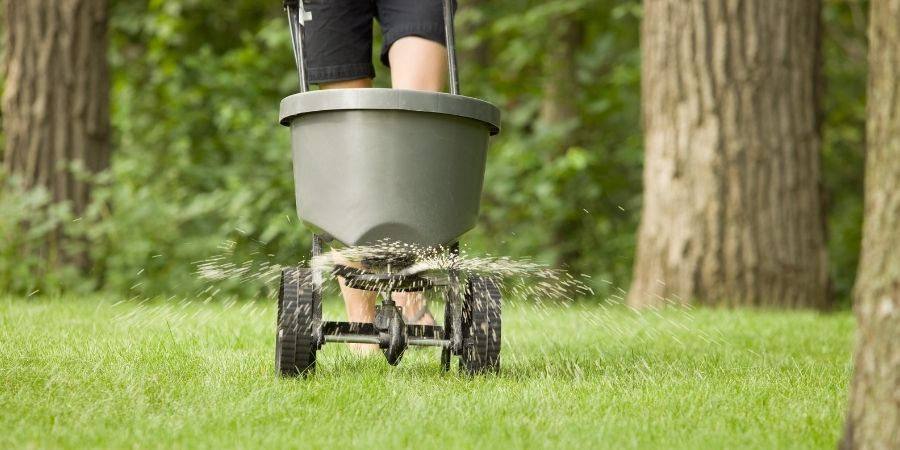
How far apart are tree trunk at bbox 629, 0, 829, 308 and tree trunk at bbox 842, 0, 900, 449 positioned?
3.21 meters

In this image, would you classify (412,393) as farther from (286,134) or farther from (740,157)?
(286,134)

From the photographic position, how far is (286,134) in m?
7.48

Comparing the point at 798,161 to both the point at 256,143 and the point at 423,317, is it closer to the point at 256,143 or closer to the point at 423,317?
the point at 423,317

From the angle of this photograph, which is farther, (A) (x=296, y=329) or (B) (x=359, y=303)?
(B) (x=359, y=303)

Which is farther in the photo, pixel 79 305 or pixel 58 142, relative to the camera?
pixel 58 142

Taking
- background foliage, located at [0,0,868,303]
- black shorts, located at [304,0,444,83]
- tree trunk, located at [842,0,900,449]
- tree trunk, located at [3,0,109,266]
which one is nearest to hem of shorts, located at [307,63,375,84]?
black shorts, located at [304,0,444,83]

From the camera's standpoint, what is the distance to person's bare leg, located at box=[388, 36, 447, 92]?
2.97 meters

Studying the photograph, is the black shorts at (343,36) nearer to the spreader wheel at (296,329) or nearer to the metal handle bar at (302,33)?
the metal handle bar at (302,33)

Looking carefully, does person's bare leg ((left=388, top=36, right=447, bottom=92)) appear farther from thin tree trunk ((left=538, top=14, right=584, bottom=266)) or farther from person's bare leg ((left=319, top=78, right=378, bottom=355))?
thin tree trunk ((left=538, top=14, right=584, bottom=266))

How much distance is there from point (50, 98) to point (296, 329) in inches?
153

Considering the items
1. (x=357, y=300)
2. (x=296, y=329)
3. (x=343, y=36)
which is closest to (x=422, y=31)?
(x=343, y=36)

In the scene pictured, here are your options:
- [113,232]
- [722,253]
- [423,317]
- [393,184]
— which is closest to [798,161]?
[722,253]

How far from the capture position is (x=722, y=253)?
16.7ft

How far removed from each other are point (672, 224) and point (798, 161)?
0.66 meters
